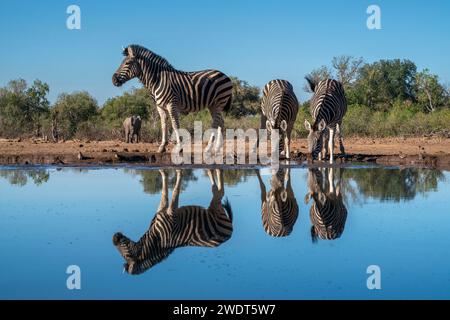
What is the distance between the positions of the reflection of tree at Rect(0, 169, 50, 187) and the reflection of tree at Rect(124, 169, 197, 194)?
1406mm

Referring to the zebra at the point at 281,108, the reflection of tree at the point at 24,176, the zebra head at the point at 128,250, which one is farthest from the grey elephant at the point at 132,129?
the zebra head at the point at 128,250

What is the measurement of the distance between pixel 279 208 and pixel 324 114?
5.55 m

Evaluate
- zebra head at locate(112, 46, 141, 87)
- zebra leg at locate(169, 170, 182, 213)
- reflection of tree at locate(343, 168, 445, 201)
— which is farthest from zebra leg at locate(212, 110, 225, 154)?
zebra leg at locate(169, 170, 182, 213)

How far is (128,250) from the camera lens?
5254 millimetres

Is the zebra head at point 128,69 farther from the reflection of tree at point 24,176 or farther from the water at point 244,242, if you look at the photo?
the water at point 244,242

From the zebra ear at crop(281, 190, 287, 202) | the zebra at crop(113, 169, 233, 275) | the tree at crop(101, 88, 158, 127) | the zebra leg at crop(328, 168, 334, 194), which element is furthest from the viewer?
the tree at crop(101, 88, 158, 127)

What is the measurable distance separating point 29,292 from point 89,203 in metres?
3.70

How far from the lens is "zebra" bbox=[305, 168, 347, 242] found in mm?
6130

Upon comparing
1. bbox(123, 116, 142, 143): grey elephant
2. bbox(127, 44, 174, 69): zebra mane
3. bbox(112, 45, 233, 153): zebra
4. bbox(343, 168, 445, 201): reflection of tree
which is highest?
bbox(127, 44, 174, 69): zebra mane

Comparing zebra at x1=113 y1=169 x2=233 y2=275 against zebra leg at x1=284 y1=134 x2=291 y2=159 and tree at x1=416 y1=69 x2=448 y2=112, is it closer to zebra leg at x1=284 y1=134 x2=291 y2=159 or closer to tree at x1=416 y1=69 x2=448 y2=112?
zebra leg at x1=284 y1=134 x2=291 y2=159

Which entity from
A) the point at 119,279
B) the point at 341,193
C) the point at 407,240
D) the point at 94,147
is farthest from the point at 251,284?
the point at 94,147

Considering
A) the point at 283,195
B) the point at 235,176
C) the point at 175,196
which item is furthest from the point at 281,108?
the point at 175,196

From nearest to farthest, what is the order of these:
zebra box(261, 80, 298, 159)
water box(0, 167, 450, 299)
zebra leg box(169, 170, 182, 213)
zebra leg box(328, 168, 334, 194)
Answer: water box(0, 167, 450, 299) < zebra leg box(169, 170, 182, 213) < zebra leg box(328, 168, 334, 194) < zebra box(261, 80, 298, 159)

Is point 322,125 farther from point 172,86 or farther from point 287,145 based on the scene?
point 172,86
